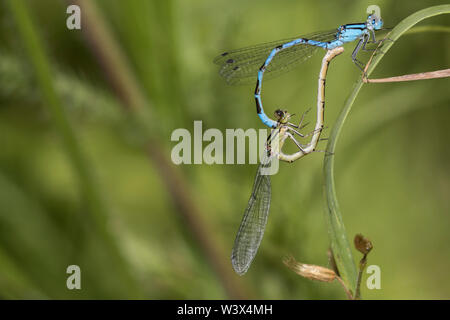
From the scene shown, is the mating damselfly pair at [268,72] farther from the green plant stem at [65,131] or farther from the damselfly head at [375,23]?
the green plant stem at [65,131]

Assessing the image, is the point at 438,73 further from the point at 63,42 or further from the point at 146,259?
the point at 63,42

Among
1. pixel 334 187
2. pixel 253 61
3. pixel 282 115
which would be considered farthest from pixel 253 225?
pixel 253 61

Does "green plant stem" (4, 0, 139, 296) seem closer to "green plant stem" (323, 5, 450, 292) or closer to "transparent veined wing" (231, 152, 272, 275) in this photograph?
"transparent veined wing" (231, 152, 272, 275)

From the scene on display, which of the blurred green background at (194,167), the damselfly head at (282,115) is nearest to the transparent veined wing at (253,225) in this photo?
the damselfly head at (282,115)
